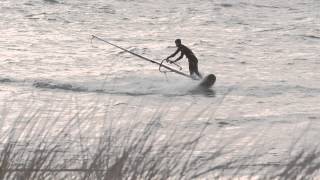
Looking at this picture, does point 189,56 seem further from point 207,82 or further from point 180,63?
point 180,63

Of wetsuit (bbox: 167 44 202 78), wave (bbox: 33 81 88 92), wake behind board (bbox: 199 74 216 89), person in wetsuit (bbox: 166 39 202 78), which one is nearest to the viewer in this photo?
person in wetsuit (bbox: 166 39 202 78)

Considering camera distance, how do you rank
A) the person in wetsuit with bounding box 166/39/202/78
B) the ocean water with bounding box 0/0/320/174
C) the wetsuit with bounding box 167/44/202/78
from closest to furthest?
the ocean water with bounding box 0/0/320/174 → the person in wetsuit with bounding box 166/39/202/78 → the wetsuit with bounding box 167/44/202/78

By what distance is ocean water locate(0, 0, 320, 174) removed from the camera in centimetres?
1658

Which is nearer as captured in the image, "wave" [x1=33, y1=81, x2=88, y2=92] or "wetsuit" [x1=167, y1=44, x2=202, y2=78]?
"wetsuit" [x1=167, y1=44, x2=202, y2=78]

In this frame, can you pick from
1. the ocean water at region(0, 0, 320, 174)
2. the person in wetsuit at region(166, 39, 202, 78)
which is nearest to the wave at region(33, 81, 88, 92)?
the ocean water at region(0, 0, 320, 174)

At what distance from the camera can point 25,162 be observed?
5.43 metres

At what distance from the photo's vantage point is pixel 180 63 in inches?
1359

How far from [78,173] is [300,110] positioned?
1764 cm

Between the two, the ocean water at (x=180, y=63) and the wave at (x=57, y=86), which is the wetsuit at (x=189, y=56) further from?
the wave at (x=57, y=86)

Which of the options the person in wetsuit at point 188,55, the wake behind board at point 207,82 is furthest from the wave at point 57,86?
the wake behind board at point 207,82

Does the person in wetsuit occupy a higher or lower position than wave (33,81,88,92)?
higher

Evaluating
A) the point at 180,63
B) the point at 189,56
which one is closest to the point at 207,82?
the point at 189,56

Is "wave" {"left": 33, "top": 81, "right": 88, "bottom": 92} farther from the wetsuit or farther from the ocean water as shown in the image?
the wetsuit

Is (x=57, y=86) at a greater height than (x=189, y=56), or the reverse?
(x=189, y=56)
